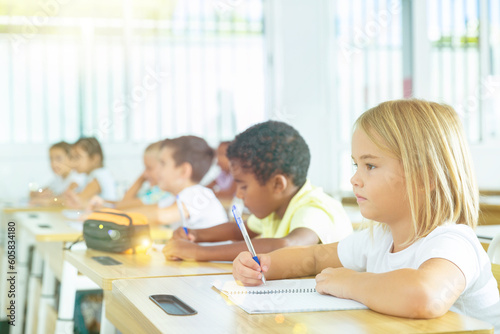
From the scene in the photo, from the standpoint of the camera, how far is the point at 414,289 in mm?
860

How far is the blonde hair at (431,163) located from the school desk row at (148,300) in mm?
202

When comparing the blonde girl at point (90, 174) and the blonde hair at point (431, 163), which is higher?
the blonde hair at point (431, 163)

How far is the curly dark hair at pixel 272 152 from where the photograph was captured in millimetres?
1710

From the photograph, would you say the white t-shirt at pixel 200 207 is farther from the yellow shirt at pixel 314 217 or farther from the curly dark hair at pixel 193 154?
the yellow shirt at pixel 314 217

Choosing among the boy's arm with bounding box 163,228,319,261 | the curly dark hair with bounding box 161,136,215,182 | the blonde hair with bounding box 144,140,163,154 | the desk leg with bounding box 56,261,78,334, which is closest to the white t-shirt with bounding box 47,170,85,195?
the blonde hair with bounding box 144,140,163,154

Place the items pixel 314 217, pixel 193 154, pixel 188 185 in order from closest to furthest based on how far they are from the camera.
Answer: pixel 314 217 → pixel 188 185 → pixel 193 154

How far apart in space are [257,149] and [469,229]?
81 centimetres

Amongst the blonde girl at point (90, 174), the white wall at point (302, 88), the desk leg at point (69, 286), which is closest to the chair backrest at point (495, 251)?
the desk leg at point (69, 286)

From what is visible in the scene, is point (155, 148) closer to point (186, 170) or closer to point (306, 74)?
point (186, 170)

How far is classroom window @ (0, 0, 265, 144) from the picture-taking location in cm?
523

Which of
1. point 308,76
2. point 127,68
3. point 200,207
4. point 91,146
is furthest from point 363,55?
point 200,207

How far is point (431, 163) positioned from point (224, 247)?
0.59 m

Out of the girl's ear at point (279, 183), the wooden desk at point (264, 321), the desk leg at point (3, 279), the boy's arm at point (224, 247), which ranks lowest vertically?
the desk leg at point (3, 279)

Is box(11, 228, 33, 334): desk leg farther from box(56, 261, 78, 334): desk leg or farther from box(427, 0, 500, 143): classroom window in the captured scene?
box(427, 0, 500, 143): classroom window
